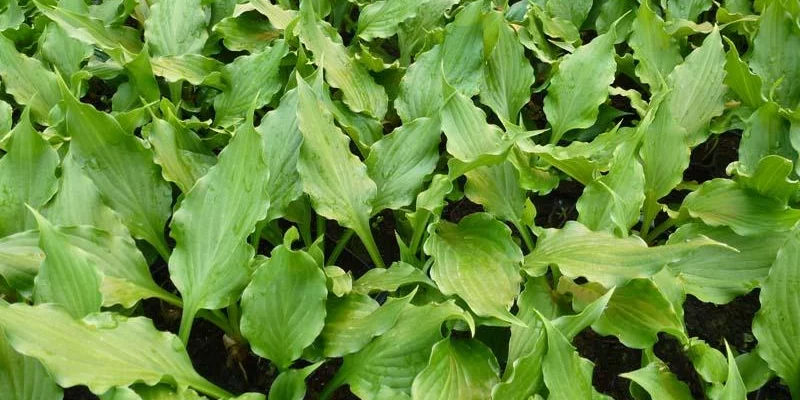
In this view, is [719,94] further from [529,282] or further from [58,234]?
[58,234]

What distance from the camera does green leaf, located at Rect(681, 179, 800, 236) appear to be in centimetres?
173

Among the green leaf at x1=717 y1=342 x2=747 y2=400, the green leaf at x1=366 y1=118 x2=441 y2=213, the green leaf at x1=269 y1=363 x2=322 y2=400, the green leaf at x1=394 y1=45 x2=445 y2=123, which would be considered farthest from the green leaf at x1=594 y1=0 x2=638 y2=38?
the green leaf at x1=269 y1=363 x2=322 y2=400

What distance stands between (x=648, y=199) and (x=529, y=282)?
0.46 metres

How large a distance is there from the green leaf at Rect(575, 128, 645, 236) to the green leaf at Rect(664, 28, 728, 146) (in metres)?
0.43

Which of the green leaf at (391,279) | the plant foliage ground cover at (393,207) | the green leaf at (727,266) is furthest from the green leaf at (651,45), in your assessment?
the green leaf at (391,279)

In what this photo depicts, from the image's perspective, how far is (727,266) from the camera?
1735 millimetres

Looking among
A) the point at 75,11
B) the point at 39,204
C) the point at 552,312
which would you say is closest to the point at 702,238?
the point at 552,312

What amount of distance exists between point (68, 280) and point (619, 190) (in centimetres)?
118

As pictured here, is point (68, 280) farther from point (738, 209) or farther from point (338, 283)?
point (738, 209)

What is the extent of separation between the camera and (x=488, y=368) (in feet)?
4.94

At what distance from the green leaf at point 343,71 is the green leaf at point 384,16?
177 millimetres

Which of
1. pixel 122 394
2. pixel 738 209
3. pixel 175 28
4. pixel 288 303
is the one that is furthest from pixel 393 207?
pixel 175 28

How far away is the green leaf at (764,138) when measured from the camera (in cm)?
196

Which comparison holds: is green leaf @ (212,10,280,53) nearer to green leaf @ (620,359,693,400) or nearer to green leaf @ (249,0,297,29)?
green leaf @ (249,0,297,29)
